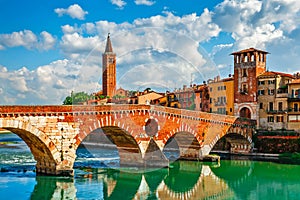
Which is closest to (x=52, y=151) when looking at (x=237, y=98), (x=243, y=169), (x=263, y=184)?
(x=263, y=184)

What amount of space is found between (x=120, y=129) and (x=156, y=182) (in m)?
4.42

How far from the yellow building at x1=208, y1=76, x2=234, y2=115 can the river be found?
35.3ft

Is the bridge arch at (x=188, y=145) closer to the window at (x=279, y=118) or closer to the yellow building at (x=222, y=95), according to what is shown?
the yellow building at (x=222, y=95)

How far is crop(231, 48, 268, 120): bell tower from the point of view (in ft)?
133

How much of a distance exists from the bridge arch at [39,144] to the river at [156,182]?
0.72 m

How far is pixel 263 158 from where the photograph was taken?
117 feet

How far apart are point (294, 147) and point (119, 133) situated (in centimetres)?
1611

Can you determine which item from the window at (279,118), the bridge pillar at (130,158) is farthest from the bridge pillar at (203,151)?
the window at (279,118)

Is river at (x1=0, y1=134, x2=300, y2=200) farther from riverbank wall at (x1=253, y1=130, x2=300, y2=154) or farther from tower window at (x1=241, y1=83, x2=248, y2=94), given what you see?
tower window at (x1=241, y1=83, x2=248, y2=94)

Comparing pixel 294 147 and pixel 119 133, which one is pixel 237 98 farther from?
pixel 119 133

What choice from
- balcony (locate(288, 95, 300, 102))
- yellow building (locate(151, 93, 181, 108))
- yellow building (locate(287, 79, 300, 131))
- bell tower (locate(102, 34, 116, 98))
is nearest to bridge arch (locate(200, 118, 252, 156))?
yellow building (locate(287, 79, 300, 131))

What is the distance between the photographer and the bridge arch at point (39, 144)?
70.1 ft

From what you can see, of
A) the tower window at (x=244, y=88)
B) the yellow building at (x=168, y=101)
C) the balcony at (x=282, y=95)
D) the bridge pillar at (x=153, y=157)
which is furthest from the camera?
the yellow building at (x=168, y=101)

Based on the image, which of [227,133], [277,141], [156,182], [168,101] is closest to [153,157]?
[156,182]
